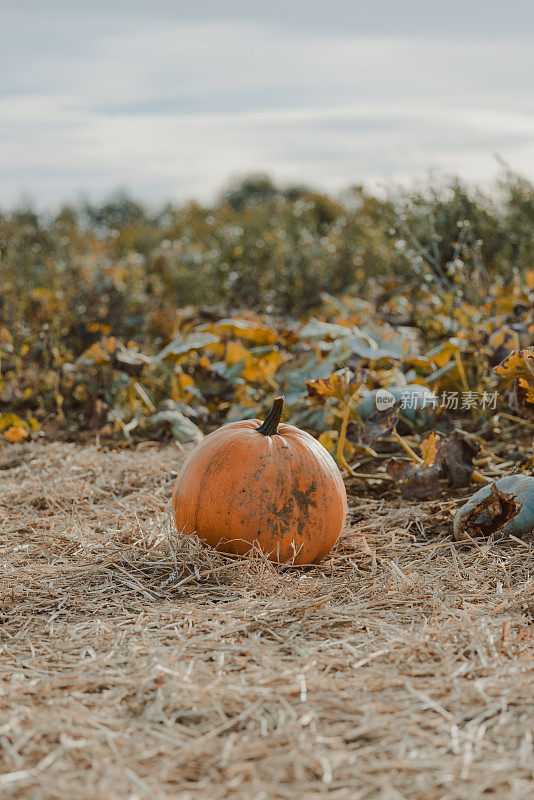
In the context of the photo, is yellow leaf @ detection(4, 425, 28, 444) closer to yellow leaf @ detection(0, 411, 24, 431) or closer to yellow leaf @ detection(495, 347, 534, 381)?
yellow leaf @ detection(0, 411, 24, 431)

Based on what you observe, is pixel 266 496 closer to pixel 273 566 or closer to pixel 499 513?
pixel 273 566

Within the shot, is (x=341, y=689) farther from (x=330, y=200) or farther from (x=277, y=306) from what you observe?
(x=330, y=200)

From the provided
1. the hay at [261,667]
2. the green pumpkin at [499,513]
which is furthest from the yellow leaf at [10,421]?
the green pumpkin at [499,513]

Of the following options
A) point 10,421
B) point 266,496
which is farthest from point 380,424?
point 10,421

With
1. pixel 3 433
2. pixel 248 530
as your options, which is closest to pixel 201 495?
pixel 248 530

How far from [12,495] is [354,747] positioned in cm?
202

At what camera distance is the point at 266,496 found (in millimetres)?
2344

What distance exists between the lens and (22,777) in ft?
4.39

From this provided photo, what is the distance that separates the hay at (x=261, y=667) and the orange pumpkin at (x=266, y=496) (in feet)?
0.27

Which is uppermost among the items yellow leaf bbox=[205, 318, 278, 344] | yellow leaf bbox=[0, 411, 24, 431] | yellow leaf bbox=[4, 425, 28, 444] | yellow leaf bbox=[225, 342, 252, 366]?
yellow leaf bbox=[205, 318, 278, 344]

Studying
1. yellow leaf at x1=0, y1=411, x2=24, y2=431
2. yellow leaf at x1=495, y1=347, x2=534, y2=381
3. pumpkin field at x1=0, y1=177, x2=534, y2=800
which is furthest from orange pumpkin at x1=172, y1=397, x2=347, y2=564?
yellow leaf at x1=0, y1=411, x2=24, y2=431

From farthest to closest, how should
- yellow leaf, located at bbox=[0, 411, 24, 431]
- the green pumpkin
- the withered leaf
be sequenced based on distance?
yellow leaf, located at bbox=[0, 411, 24, 431]
the withered leaf
the green pumpkin

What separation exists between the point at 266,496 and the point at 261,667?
0.69 metres

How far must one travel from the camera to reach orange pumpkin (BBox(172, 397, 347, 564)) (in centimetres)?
235
